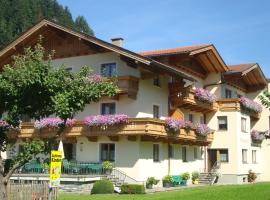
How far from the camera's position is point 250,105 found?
130ft

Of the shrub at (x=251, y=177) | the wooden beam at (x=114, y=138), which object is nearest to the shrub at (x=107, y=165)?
the wooden beam at (x=114, y=138)

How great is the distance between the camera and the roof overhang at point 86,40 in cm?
2755

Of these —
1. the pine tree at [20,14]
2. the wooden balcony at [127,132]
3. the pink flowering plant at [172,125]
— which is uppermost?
the pine tree at [20,14]

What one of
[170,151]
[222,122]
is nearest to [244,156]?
[222,122]

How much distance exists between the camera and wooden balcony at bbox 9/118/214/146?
2730 cm

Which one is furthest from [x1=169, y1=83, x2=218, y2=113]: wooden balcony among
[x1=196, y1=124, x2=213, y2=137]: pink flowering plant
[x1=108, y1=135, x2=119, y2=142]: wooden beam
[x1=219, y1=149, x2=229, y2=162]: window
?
[x1=219, y1=149, x2=229, y2=162]: window

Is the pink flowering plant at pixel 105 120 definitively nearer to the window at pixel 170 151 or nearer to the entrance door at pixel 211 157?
the window at pixel 170 151

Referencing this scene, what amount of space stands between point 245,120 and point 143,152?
13.9 meters

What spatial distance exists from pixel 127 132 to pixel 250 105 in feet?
52.1

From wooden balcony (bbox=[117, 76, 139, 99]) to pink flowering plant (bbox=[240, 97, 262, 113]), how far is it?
12664mm

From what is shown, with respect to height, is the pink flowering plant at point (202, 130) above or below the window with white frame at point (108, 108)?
below

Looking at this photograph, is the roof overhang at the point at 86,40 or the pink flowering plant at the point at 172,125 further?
the pink flowering plant at the point at 172,125

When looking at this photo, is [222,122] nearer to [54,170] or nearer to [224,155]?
[224,155]

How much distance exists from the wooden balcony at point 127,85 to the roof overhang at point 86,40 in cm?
125
